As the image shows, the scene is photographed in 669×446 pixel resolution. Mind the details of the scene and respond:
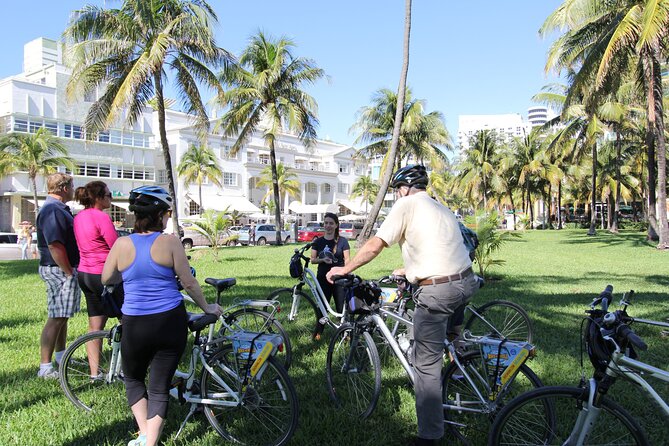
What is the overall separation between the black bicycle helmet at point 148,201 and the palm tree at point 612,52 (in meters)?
17.2

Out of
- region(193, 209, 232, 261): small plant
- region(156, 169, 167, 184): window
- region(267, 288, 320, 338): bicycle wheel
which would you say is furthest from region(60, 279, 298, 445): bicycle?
region(156, 169, 167, 184): window

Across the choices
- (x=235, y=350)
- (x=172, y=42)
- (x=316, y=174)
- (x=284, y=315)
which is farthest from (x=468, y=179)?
(x=235, y=350)

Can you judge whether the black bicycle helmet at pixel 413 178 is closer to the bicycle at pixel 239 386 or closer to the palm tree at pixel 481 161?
the bicycle at pixel 239 386

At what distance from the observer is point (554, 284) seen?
1146 cm

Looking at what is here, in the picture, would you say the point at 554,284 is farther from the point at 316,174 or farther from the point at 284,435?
the point at 316,174

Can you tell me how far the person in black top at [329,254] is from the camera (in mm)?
6234

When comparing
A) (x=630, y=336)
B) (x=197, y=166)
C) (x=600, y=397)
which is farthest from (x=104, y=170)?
(x=630, y=336)

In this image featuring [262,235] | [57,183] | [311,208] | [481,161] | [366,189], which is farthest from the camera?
[366,189]

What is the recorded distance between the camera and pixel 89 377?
14.4 ft

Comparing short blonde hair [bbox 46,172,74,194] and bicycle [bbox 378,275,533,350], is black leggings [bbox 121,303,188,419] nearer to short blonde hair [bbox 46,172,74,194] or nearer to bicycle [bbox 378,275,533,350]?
bicycle [bbox 378,275,533,350]

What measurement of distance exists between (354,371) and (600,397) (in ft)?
6.75

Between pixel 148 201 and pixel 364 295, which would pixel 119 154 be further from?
pixel 148 201

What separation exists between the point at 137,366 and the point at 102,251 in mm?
1795

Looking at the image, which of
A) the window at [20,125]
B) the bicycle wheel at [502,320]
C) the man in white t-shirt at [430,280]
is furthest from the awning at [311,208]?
the man in white t-shirt at [430,280]
